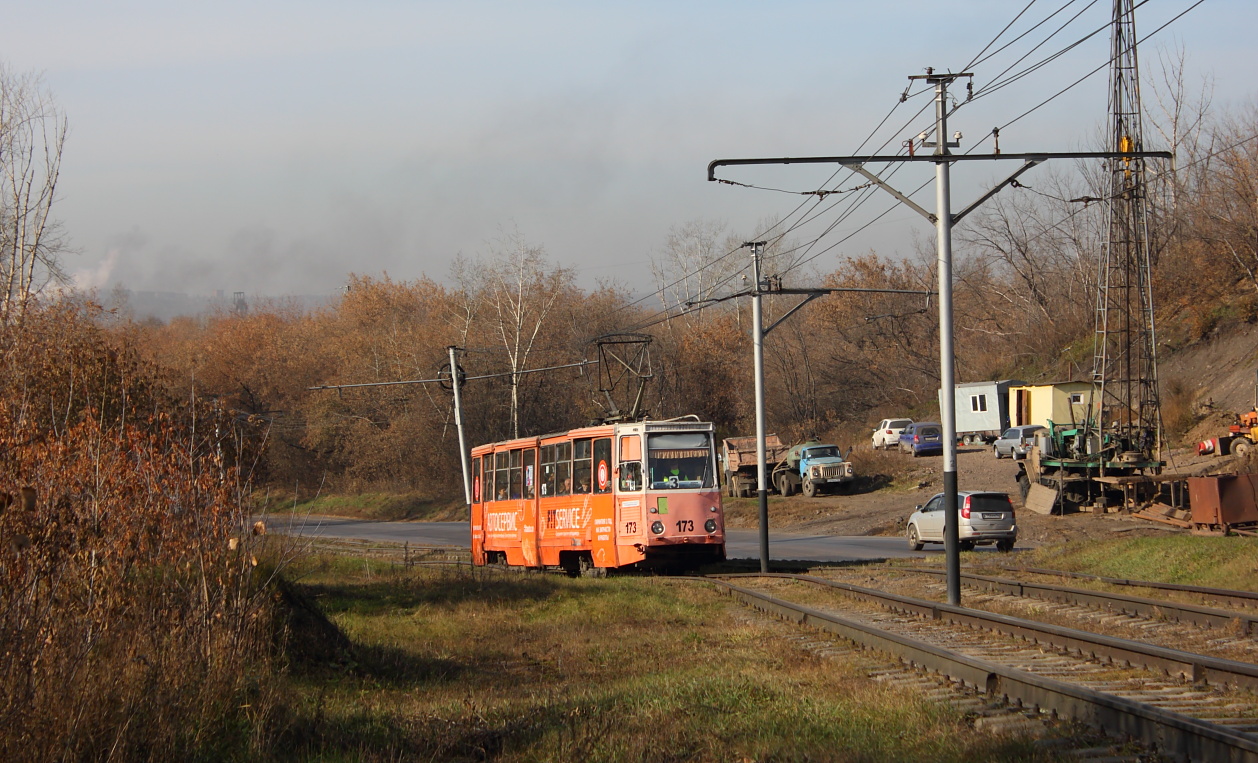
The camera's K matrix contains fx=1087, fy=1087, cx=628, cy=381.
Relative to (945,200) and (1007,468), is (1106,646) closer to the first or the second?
(945,200)

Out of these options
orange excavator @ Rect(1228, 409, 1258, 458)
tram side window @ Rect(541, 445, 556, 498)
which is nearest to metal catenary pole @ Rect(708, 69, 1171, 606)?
tram side window @ Rect(541, 445, 556, 498)

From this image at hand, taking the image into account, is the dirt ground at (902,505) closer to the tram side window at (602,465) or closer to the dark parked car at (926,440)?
the dark parked car at (926,440)

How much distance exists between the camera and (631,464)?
20031mm

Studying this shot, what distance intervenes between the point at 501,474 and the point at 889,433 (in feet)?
118

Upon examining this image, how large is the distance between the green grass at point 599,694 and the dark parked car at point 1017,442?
3471 centimetres

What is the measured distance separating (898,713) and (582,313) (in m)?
61.9

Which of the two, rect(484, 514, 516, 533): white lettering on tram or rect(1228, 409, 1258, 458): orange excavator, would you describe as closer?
rect(484, 514, 516, 533): white lettering on tram

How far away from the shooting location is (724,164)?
16.1 metres

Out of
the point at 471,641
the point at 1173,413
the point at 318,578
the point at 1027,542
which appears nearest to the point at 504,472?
the point at 318,578

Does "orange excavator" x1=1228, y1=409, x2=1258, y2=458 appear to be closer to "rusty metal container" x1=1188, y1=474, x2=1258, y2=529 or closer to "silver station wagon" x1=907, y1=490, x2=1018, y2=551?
"rusty metal container" x1=1188, y1=474, x2=1258, y2=529

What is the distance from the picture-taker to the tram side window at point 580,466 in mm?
20953

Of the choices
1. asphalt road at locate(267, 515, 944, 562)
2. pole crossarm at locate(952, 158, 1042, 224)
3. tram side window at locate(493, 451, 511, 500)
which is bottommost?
asphalt road at locate(267, 515, 944, 562)

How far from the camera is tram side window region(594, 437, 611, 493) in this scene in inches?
800

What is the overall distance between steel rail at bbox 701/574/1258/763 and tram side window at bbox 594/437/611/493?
938 centimetres
